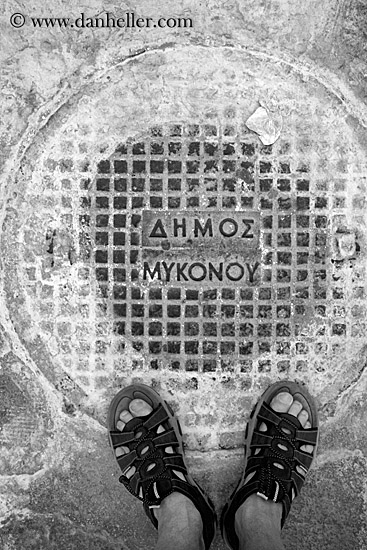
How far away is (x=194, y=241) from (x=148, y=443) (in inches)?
29.6

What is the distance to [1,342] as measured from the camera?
84.0 inches

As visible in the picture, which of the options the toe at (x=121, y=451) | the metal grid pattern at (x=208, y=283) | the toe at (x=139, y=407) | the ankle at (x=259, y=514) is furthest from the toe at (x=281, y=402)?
the toe at (x=121, y=451)

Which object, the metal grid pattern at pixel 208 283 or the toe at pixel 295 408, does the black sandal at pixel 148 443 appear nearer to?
the metal grid pattern at pixel 208 283

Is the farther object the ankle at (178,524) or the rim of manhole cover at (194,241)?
the rim of manhole cover at (194,241)

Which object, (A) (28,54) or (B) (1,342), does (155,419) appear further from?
(A) (28,54)

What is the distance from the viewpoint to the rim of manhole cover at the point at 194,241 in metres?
2.09

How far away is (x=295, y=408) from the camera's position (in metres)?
2.11

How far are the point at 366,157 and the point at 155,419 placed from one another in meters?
1.21

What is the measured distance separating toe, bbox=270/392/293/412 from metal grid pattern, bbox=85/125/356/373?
0.12 metres

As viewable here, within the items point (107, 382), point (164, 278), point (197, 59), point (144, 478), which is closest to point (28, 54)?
point (197, 59)

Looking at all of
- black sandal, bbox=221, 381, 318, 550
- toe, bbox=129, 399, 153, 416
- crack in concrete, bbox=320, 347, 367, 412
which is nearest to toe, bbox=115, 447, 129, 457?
toe, bbox=129, 399, 153, 416

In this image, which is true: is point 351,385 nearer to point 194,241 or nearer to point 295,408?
point 295,408

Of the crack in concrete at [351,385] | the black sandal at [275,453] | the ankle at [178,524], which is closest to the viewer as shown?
the ankle at [178,524]

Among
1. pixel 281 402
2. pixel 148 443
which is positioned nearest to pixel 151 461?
pixel 148 443
